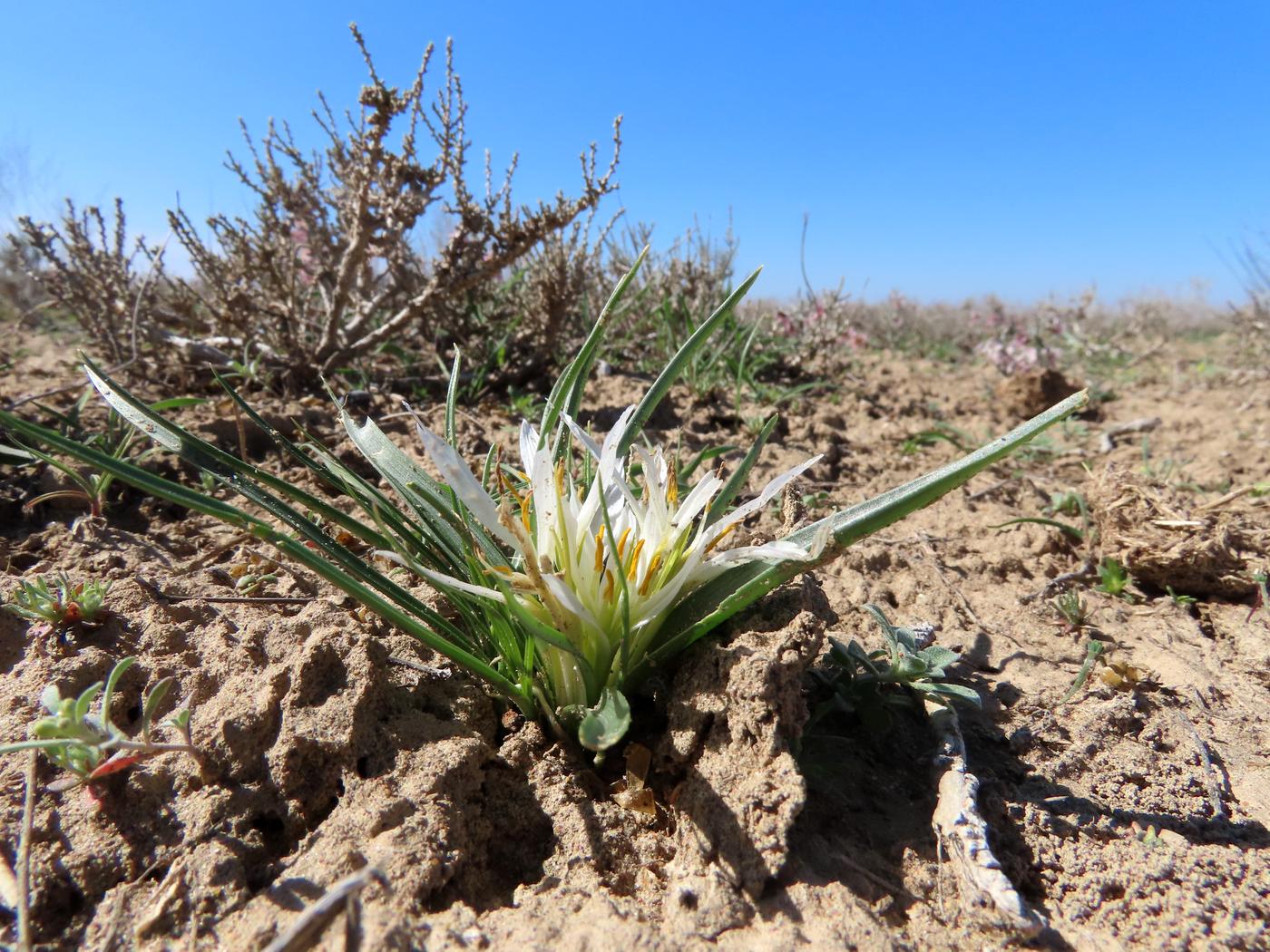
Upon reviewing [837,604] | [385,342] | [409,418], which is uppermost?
[385,342]

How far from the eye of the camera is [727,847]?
1.05 m

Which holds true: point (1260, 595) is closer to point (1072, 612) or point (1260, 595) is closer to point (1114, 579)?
point (1114, 579)

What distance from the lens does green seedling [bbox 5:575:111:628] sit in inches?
52.9

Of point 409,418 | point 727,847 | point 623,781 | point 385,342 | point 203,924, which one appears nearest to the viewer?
point 203,924

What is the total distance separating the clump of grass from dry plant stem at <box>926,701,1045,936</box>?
6.6 inches

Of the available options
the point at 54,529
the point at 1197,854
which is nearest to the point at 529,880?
the point at 1197,854

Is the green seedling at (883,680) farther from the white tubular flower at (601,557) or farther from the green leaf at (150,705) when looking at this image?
the green leaf at (150,705)

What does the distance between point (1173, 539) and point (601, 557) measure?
73.2 inches

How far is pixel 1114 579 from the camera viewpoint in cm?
209

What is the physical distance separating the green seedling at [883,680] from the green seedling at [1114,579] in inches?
41.7

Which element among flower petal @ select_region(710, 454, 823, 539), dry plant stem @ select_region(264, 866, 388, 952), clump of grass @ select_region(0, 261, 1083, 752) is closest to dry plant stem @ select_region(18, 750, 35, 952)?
dry plant stem @ select_region(264, 866, 388, 952)

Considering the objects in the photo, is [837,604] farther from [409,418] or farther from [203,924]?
[409,418]

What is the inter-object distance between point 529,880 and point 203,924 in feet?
1.41

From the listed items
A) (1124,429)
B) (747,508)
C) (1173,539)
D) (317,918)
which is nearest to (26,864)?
(317,918)
